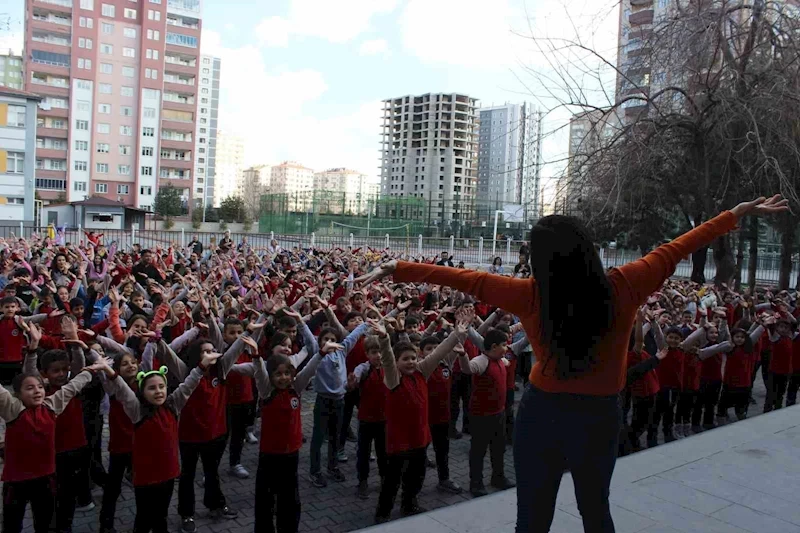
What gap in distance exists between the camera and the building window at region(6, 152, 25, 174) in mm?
33000

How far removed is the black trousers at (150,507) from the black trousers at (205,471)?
1.62 ft

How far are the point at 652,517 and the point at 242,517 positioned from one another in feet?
9.71

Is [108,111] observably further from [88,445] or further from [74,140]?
[88,445]

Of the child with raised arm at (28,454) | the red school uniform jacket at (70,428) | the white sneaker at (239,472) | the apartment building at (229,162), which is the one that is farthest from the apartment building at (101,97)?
the apartment building at (229,162)

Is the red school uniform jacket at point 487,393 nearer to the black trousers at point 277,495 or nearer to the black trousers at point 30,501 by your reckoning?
the black trousers at point 277,495

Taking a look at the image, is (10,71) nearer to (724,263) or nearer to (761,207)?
(724,263)

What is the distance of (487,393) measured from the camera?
5617mm

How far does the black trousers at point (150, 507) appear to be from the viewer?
163 inches

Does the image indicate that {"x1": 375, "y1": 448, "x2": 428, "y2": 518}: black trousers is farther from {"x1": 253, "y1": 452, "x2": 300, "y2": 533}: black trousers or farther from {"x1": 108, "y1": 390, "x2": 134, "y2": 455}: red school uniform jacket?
{"x1": 108, "y1": 390, "x2": 134, "y2": 455}: red school uniform jacket

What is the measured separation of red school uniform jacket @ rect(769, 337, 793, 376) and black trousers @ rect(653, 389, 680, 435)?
81.6 inches

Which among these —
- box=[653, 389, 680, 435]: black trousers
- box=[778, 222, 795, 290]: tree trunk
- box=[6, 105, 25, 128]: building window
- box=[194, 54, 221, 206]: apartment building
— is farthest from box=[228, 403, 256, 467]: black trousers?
box=[194, 54, 221, 206]: apartment building

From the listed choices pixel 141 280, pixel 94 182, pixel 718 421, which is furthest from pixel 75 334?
pixel 94 182

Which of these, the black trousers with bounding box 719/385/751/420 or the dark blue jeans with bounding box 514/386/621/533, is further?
the black trousers with bounding box 719/385/751/420

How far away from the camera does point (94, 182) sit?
67500 mm
